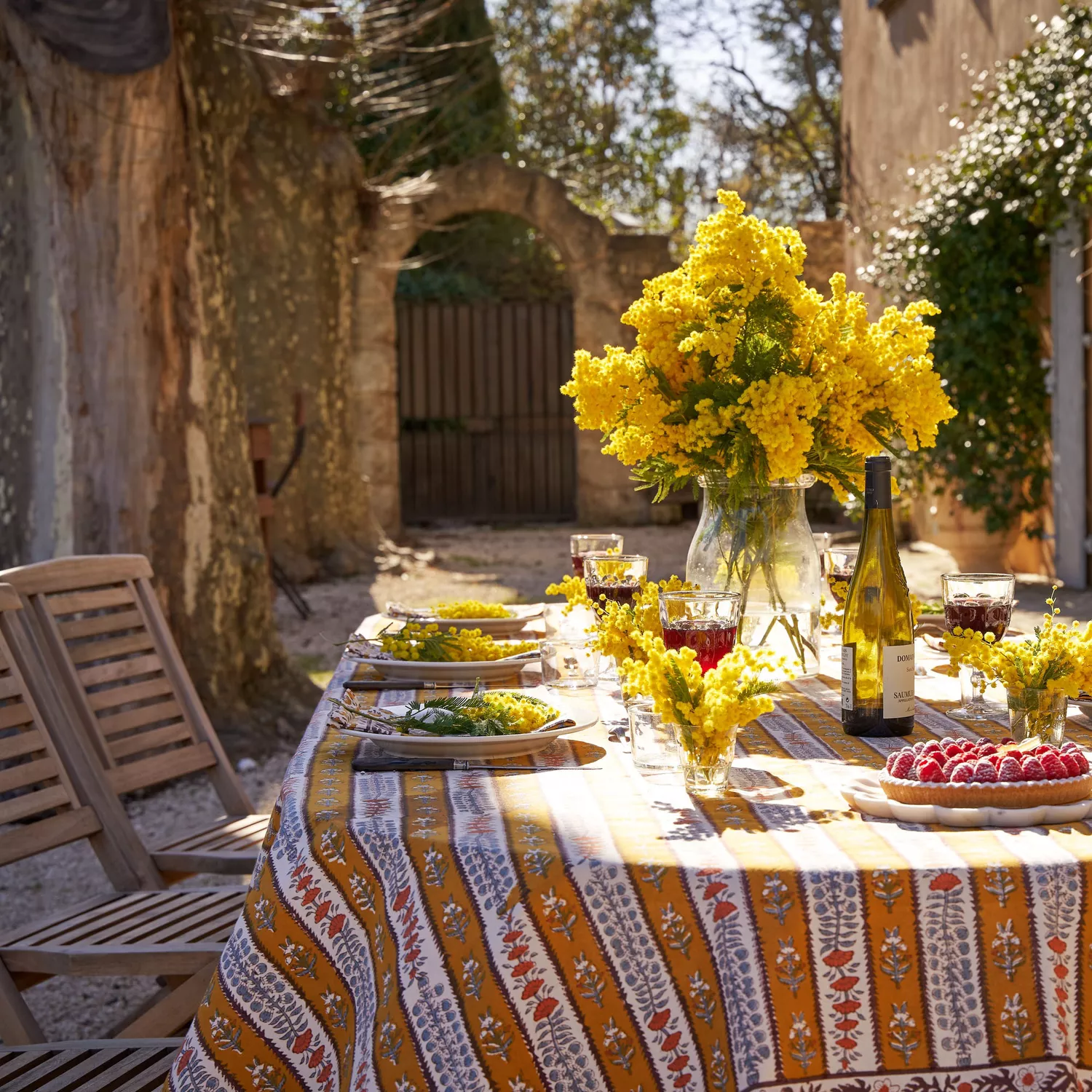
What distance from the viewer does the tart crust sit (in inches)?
53.5

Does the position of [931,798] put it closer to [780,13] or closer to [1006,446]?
[1006,446]

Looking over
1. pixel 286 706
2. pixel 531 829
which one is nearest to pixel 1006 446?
pixel 286 706

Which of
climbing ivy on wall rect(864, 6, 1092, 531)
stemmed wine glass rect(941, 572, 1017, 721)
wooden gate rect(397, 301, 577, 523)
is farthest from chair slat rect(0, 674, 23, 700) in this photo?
wooden gate rect(397, 301, 577, 523)

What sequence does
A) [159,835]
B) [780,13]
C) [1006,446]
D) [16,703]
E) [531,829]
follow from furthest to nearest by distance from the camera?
[780,13], [1006,446], [159,835], [16,703], [531,829]

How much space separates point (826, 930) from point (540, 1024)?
27 centimetres

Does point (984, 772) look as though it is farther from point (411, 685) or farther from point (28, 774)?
point (28, 774)

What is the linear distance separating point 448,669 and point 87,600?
2.97 feet

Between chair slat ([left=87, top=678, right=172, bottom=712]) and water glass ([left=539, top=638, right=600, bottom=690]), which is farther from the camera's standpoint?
chair slat ([left=87, top=678, right=172, bottom=712])

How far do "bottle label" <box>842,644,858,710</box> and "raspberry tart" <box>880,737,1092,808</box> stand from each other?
1.17 ft

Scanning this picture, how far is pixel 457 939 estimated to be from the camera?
4.15 ft

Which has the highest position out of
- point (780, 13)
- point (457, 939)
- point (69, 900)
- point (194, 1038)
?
point (780, 13)

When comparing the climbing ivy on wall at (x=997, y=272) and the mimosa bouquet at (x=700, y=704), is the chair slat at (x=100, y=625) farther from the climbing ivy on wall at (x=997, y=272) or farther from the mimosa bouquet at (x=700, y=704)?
the climbing ivy on wall at (x=997, y=272)

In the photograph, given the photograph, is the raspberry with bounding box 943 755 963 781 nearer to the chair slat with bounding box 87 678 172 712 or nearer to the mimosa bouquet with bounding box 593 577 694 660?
the mimosa bouquet with bounding box 593 577 694 660

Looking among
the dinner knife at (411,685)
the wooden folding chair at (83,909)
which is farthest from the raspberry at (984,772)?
the wooden folding chair at (83,909)
